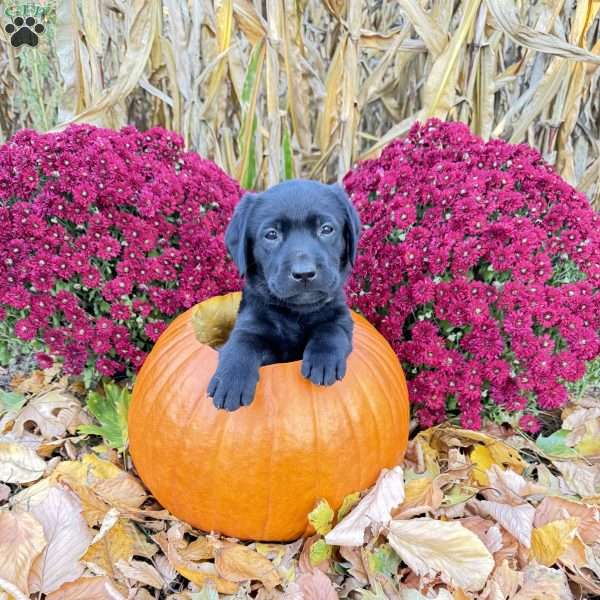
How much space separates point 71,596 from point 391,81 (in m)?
2.97

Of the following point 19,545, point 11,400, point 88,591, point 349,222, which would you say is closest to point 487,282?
point 349,222

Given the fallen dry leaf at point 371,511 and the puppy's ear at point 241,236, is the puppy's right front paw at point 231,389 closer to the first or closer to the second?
the puppy's ear at point 241,236

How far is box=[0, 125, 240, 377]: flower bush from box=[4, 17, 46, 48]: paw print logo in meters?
1.55

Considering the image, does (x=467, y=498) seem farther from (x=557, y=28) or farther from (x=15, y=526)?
(x=557, y=28)

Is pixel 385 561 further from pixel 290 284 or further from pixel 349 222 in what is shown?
pixel 349 222

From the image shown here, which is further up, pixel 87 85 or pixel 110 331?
pixel 87 85

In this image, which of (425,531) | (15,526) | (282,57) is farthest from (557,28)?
(15,526)

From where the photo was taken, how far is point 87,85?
2.81 m

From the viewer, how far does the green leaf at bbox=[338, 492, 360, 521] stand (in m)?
1.74

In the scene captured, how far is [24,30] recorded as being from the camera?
3.38m

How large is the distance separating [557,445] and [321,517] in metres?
1.11

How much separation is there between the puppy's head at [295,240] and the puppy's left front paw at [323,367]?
18 cm

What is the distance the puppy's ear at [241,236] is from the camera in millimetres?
1764

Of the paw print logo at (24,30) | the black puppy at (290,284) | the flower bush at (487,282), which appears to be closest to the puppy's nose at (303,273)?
the black puppy at (290,284)
